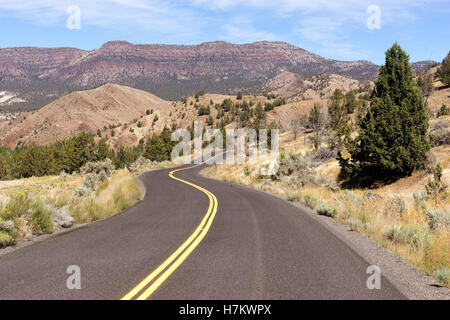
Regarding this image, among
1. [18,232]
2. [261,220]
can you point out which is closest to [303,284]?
[261,220]

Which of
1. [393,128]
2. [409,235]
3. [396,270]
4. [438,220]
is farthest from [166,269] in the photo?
[393,128]

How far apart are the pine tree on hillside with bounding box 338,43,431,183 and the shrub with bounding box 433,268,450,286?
1527cm

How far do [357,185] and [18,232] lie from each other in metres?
19.7

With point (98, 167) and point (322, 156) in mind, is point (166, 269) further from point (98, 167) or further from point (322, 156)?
point (322, 156)

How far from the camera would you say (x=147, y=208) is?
44.6 ft

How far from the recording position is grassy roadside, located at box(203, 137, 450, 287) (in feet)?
20.8

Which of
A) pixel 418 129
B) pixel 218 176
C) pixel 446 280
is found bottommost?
pixel 218 176

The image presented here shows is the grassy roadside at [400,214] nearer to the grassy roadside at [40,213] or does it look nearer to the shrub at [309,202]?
the shrub at [309,202]

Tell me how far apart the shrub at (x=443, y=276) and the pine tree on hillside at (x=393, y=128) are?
601 inches

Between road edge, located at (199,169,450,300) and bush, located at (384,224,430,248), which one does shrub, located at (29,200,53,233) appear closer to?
road edge, located at (199,169,450,300)

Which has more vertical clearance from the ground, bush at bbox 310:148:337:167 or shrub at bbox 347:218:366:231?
bush at bbox 310:148:337:167

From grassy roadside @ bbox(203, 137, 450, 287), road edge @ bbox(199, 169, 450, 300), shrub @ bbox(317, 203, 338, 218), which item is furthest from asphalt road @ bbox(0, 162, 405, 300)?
shrub @ bbox(317, 203, 338, 218)

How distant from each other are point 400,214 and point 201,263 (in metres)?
8.40
